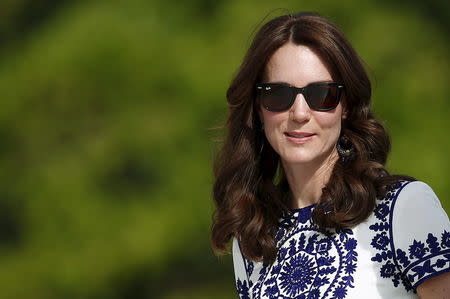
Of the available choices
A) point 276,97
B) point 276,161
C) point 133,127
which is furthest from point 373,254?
point 133,127

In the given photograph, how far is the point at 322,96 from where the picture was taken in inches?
102

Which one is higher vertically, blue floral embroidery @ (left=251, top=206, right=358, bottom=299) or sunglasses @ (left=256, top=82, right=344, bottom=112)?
sunglasses @ (left=256, top=82, right=344, bottom=112)

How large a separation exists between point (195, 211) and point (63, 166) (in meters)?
0.79

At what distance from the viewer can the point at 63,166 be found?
600 centimetres

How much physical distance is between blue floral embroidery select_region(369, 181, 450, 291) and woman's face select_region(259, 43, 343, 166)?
23 cm

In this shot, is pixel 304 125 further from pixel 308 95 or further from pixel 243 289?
pixel 243 289

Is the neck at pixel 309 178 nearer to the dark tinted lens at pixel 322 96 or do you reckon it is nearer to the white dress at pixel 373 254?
the white dress at pixel 373 254

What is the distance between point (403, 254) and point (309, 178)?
15.8 inches

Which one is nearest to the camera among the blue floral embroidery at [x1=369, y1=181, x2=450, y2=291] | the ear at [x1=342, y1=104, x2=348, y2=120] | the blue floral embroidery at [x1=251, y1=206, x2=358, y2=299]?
the blue floral embroidery at [x1=369, y1=181, x2=450, y2=291]

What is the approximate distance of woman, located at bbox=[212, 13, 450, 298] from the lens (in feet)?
8.02

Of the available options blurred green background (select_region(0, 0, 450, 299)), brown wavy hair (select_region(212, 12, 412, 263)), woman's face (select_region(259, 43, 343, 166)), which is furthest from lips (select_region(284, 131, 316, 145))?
blurred green background (select_region(0, 0, 450, 299))

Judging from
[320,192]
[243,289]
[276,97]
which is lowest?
[243,289]

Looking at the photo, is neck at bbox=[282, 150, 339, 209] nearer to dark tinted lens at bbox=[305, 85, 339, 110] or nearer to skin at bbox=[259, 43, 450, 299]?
skin at bbox=[259, 43, 450, 299]

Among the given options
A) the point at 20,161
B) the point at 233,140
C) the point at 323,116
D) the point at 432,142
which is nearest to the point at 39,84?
the point at 20,161
